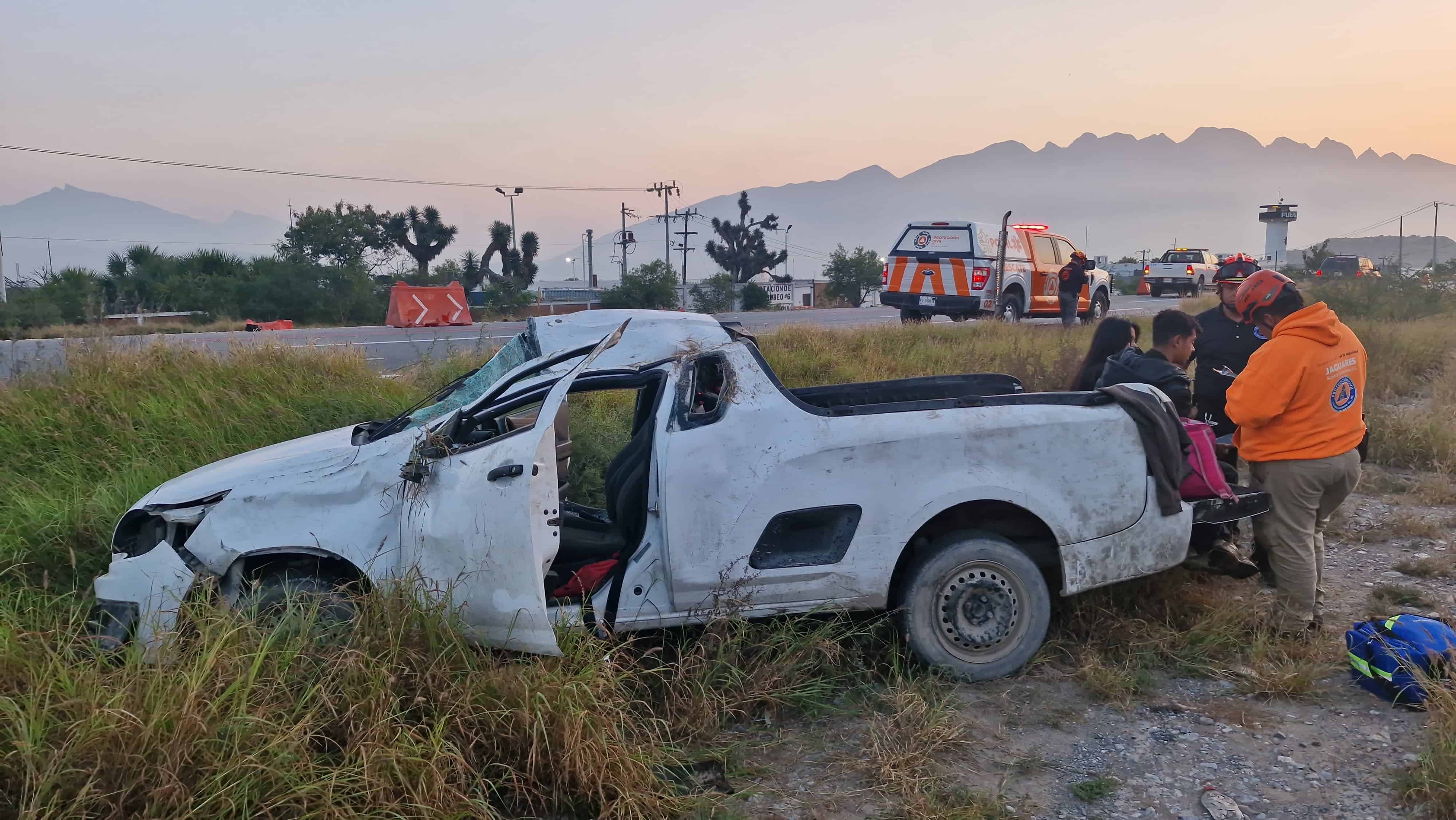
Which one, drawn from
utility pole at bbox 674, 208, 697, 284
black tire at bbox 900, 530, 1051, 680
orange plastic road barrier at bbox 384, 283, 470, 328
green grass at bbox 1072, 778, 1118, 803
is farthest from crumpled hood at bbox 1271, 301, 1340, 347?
utility pole at bbox 674, 208, 697, 284

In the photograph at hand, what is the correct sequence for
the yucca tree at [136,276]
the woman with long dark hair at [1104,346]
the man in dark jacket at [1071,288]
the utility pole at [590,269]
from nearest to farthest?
1. the woman with long dark hair at [1104,346]
2. the man in dark jacket at [1071,288]
3. the yucca tree at [136,276]
4. the utility pole at [590,269]

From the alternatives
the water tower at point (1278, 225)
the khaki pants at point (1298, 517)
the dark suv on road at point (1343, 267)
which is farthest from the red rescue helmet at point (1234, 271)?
the water tower at point (1278, 225)

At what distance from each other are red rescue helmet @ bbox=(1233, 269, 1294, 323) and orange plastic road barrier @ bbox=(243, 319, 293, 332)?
1951 centimetres

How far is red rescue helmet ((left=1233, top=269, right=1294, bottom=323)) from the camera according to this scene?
15.6 ft

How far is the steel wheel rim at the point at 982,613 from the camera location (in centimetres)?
417

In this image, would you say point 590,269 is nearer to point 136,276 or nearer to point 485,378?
point 136,276

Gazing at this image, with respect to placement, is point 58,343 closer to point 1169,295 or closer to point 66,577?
point 66,577

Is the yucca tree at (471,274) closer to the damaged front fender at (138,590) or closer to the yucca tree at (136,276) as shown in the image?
the yucca tree at (136,276)

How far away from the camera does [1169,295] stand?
37219 mm

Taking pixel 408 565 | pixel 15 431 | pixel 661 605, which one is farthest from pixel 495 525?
pixel 15 431

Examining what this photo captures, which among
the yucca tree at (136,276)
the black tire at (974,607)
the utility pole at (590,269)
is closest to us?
the black tire at (974,607)

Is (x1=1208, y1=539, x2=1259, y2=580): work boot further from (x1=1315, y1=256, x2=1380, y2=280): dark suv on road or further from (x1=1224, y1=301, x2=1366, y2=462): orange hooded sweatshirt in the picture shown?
(x1=1315, y1=256, x2=1380, y2=280): dark suv on road

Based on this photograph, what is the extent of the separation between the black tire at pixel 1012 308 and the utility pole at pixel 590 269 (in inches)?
1558

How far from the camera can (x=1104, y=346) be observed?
19.0ft
